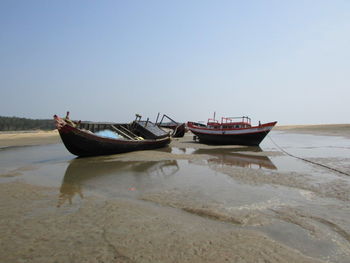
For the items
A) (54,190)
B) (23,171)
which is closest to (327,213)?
(54,190)

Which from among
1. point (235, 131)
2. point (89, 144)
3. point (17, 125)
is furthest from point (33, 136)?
point (17, 125)

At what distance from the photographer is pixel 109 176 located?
9461 mm

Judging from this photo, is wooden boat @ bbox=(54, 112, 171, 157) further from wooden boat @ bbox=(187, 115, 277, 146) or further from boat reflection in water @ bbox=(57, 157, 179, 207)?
wooden boat @ bbox=(187, 115, 277, 146)

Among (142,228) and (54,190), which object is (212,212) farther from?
(54,190)

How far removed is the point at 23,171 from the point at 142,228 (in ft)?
27.9

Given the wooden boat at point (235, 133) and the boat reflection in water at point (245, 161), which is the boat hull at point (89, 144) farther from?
the wooden boat at point (235, 133)

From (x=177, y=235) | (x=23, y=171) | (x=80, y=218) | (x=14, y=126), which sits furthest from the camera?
(x=14, y=126)

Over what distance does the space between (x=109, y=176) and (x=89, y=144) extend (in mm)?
5092

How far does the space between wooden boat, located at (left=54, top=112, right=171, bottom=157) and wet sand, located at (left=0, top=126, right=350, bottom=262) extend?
4941 millimetres

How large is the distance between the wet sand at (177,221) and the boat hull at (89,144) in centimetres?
491

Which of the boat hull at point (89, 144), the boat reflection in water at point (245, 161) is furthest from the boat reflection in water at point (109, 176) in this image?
the boat reflection in water at point (245, 161)

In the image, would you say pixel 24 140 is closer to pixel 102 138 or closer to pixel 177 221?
pixel 102 138

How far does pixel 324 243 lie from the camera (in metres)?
3.96

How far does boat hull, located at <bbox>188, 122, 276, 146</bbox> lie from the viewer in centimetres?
2303
